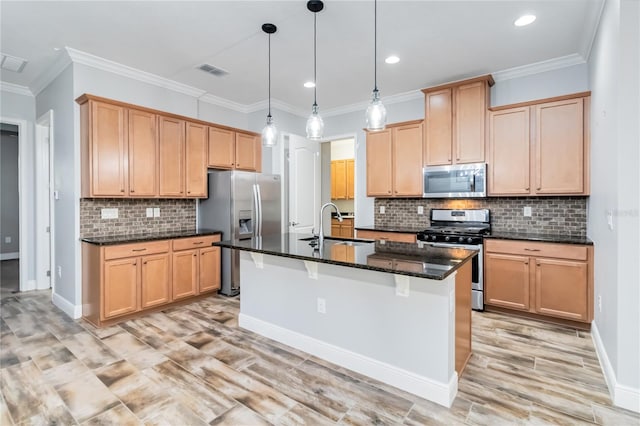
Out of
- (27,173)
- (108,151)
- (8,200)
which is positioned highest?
(108,151)

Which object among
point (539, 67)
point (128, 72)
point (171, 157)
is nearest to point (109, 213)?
point (171, 157)

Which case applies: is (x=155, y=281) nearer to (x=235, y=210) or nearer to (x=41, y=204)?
(x=235, y=210)

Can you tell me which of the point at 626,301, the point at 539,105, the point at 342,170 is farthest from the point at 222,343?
the point at 342,170

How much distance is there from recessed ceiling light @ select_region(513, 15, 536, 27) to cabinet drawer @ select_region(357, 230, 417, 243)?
2.44m

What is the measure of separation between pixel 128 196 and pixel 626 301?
4.47 meters

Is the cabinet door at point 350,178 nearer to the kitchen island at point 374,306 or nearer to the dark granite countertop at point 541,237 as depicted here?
the dark granite countertop at point 541,237

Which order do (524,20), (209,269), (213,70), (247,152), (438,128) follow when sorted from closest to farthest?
(524,20) → (213,70) → (438,128) → (209,269) → (247,152)

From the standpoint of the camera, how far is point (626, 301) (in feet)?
6.62

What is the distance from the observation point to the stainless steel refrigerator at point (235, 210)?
4434mm

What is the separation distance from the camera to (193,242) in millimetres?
4176

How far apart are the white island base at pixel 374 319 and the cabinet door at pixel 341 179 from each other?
14.8 feet

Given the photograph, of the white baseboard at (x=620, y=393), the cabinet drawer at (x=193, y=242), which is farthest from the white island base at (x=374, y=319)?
the cabinet drawer at (x=193, y=242)

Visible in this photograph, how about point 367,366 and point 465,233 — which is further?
point 465,233

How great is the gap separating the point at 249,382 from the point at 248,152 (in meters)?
3.61
